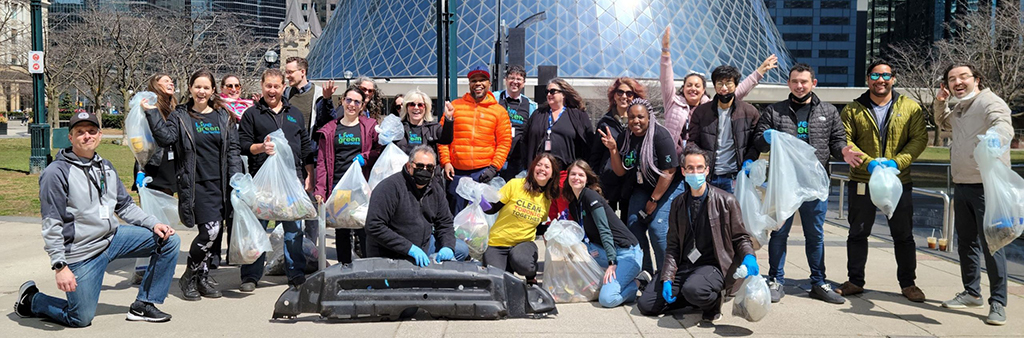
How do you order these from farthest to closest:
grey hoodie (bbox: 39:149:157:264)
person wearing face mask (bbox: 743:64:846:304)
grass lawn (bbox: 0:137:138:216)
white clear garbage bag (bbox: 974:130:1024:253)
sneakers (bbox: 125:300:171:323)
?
grass lawn (bbox: 0:137:138:216), person wearing face mask (bbox: 743:64:846:304), sneakers (bbox: 125:300:171:323), white clear garbage bag (bbox: 974:130:1024:253), grey hoodie (bbox: 39:149:157:264)

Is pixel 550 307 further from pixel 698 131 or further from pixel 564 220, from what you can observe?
pixel 698 131

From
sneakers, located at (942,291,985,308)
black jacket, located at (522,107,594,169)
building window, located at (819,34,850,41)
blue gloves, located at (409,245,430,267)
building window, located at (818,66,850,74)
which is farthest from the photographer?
building window, located at (818,66,850,74)

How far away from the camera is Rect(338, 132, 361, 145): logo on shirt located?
6.88 metres

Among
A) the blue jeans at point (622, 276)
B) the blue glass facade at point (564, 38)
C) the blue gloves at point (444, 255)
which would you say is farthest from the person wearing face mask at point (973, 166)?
the blue glass facade at point (564, 38)

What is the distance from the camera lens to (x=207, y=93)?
6.19 metres

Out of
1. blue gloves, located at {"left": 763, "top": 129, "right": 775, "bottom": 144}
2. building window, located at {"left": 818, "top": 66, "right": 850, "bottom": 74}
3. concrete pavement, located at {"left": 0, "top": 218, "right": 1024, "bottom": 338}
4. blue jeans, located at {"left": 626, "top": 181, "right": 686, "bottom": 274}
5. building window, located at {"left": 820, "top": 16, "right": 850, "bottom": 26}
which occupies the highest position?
building window, located at {"left": 820, "top": 16, "right": 850, "bottom": 26}

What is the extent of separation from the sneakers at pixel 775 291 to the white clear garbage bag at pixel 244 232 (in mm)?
3937

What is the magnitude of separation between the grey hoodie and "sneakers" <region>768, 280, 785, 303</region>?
187 inches

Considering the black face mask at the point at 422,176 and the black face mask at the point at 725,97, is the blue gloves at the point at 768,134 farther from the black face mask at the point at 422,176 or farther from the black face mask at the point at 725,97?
the black face mask at the point at 422,176

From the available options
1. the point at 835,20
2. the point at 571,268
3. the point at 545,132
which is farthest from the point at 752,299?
the point at 835,20

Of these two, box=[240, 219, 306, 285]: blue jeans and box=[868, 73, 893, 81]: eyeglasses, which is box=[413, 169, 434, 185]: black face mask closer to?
box=[240, 219, 306, 285]: blue jeans

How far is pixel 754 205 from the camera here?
5.73 metres

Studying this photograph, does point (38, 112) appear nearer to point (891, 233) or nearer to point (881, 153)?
point (881, 153)

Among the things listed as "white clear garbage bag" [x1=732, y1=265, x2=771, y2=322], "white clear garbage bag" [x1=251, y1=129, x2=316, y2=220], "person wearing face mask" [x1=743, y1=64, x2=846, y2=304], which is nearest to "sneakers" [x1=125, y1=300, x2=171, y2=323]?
"white clear garbage bag" [x1=251, y1=129, x2=316, y2=220]
